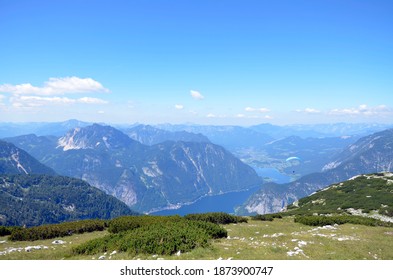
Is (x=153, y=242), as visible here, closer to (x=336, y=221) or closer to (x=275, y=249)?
(x=275, y=249)

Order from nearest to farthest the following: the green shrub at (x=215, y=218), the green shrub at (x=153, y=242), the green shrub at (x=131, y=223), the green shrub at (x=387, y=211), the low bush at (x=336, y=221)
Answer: the green shrub at (x=153, y=242) < the green shrub at (x=131, y=223) < the low bush at (x=336, y=221) < the green shrub at (x=215, y=218) < the green shrub at (x=387, y=211)

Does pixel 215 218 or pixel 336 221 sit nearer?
pixel 336 221

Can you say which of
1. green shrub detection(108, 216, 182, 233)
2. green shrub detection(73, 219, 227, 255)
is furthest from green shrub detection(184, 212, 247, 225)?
green shrub detection(73, 219, 227, 255)

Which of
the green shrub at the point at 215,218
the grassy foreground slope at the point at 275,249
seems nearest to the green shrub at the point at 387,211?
the grassy foreground slope at the point at 275,249

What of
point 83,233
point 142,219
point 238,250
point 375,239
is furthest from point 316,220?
point 83,233

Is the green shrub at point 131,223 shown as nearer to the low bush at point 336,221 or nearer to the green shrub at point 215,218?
the green shrub at point 215,218

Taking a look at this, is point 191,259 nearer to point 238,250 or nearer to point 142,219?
point 238,250

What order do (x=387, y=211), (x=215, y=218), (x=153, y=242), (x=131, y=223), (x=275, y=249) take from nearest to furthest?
(x=153, y=242) → (x=275, y=249) → (x=131, y=223) → (x=215, y=218) → (x=387, y=211)

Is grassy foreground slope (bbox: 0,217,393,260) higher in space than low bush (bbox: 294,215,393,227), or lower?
higher

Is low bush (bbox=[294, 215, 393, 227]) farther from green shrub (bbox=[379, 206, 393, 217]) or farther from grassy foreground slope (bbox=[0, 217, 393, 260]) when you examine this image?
green shrub (bbox=[379, 206, 393, 217])

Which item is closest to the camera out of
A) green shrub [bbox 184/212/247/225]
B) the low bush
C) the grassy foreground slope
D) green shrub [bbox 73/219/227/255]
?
the grassy foreground slope

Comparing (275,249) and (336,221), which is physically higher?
(275,249)

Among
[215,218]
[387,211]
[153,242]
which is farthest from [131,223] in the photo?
[387,211]

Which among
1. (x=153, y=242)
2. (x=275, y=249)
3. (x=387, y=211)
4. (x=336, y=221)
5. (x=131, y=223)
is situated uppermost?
(x=153, y=242)
